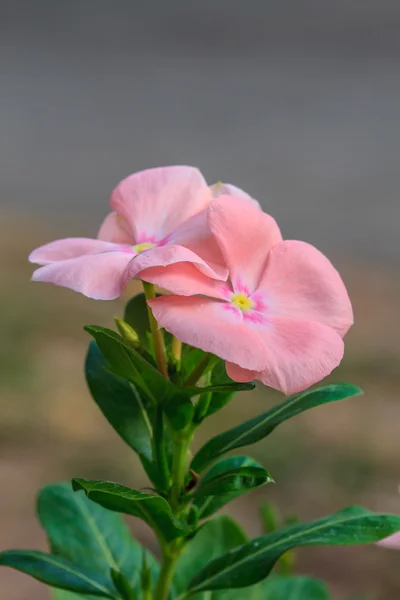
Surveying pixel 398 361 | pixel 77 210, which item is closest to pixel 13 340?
pixel 77 210

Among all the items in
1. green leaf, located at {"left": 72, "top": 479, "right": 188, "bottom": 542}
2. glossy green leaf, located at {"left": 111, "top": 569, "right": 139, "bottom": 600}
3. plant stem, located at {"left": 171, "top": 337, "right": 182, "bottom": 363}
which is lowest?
glossy green leaf, located at {"left": 111, "top": 569, "right": 139, "bottom": 600}

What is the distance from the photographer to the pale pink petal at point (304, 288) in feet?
1.54

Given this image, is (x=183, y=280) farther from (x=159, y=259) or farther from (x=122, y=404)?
(x=122, y=404)

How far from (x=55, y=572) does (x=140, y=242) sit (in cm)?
30

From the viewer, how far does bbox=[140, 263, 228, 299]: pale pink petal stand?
409 millimetres

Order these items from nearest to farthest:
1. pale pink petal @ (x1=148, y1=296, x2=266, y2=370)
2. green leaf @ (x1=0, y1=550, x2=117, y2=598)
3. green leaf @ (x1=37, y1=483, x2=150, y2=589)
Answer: pale pink petal @ (x1=148, y1=296, x2=266, y2=370) → green leaf @ (x1=0, y1=550, x2=117, y2=598) → green leaf @ (x1=37, y1=483, x2=150, y2=589)

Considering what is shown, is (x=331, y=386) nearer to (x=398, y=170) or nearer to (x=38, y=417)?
(x=38, y=417)

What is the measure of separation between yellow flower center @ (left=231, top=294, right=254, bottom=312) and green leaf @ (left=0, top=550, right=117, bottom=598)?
1.03ft

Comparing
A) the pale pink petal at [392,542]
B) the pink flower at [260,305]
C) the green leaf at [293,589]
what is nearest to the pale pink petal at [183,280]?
the pink flower at [260,305]

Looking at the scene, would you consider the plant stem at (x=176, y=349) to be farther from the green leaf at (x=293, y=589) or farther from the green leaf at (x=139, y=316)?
the green leaf at (x=293, y=589)

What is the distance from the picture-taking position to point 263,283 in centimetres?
48

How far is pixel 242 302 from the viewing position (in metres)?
0.46

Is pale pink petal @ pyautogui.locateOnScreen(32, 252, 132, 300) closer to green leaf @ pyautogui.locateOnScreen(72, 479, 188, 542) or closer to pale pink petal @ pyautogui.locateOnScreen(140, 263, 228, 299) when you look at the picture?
pale pink petal @ pyautogui.locateOnScreen(140, 263, 228, 299)

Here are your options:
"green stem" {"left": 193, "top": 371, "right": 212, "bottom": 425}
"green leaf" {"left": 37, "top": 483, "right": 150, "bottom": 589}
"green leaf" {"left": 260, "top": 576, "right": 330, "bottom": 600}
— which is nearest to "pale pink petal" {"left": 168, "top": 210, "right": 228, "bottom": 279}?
"green stem" {"left": 193, "top": 371, "right": 212, "bottom": 425}
